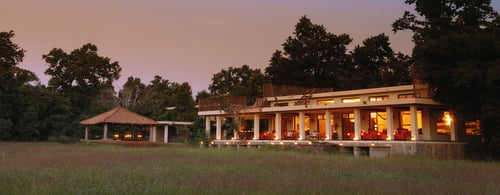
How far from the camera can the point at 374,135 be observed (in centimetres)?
2397

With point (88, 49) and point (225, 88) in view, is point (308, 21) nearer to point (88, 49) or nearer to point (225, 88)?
point (225, 88)

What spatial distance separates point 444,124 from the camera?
24734mm

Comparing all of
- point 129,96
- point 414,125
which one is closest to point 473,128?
point 414,125

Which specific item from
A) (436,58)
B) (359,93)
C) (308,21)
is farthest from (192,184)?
(308,21)

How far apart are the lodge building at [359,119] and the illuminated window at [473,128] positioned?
0.05m

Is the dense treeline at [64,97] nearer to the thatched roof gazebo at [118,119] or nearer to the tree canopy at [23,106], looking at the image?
the tree canopy at [23,106]

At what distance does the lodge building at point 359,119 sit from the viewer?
2264 cm

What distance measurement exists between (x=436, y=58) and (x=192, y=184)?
15710 mm

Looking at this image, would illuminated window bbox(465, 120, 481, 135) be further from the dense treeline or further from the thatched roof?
the dense treeline

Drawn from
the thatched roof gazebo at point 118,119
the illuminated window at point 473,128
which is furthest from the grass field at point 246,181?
the thatched roof gazebo at point 118,119

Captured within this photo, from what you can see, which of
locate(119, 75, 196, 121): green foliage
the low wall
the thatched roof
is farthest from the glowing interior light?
locate(119, 75, 196, 121): green foliage

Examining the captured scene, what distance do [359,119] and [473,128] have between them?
235 inches

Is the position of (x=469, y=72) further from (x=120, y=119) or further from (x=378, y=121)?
(x=120, y=119)

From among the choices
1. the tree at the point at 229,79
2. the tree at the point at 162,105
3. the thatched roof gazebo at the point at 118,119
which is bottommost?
the thatched roof gazebo at the point at 118,119
